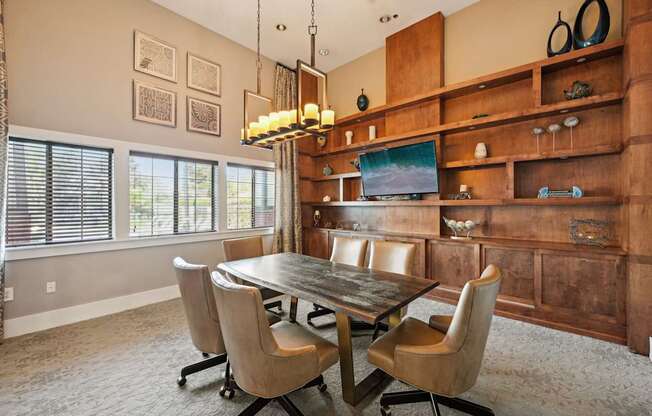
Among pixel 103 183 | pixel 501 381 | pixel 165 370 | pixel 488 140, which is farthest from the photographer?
pixel 488 140

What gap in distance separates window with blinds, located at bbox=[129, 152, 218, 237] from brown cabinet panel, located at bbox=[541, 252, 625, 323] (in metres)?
4.66

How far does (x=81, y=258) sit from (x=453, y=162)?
497cm

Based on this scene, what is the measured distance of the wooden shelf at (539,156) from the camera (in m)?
2.81

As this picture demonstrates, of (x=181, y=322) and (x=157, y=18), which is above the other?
(x=157, y=18)

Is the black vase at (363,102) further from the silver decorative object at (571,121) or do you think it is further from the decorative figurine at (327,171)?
the silver decorative object at (571,121)

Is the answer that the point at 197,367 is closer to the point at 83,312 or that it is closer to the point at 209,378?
the point at 209,378

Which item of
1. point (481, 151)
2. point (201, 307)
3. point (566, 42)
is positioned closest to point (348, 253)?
point (201, 307)

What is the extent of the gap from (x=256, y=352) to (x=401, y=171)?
11.7ft

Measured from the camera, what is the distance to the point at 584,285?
2.78 metres

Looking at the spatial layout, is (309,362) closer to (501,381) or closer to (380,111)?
(501,381)

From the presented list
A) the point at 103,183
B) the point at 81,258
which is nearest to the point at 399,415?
the point at 81,258

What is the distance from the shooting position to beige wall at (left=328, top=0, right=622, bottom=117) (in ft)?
10.6

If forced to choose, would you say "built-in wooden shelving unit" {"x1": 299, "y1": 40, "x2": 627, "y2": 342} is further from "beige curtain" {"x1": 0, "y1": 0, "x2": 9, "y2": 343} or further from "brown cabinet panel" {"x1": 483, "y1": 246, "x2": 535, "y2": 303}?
"beige curtain" {"x1": 0, "y1": 0, "x2": 9, "y2": 343}

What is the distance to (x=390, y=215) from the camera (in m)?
4.59
